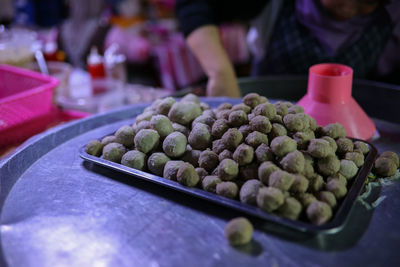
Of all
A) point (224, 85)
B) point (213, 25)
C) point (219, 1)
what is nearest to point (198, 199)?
point (224, 85)

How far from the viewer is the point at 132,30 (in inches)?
124

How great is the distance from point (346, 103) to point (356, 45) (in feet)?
2.10

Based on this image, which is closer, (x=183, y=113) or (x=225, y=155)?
(x=225, y=155)

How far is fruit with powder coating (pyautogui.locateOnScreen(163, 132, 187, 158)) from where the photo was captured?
71cm

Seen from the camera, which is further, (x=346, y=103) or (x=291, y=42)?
(x=291, y=42)

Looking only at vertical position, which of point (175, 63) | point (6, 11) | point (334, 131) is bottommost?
point (175, 63)

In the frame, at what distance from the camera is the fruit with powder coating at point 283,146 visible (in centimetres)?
63

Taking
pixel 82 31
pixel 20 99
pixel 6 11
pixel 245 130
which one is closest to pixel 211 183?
pixel 245 130

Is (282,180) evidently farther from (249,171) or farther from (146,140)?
(146,140)

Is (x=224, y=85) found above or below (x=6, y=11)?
below

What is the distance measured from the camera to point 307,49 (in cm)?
145

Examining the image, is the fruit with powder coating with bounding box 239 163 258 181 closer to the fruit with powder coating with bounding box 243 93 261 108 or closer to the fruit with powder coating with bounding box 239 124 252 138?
the fruit with powder coating with bounding box 239 124 252 138

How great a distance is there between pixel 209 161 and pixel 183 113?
17cm

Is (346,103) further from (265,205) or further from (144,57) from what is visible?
(144,57)
